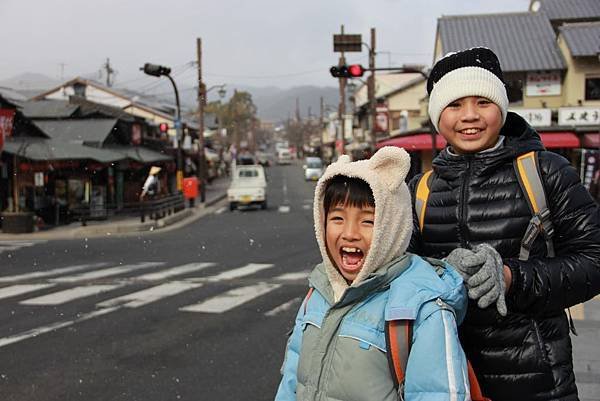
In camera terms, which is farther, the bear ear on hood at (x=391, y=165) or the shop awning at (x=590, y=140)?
the shop awning at (x=590, y=140)

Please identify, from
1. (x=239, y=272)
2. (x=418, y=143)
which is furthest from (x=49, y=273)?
(x=418, y=143)

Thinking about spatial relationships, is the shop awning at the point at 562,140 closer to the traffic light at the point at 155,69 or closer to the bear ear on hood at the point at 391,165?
the traffic light at the point at 155,69

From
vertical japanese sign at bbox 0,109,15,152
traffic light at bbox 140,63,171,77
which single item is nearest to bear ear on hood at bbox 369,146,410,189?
vertical japanese sign at bbox 0,109,15,152

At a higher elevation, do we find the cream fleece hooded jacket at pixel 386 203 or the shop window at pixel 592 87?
the shop window at pixel 592 87

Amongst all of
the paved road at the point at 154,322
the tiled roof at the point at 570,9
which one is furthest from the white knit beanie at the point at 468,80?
the tiled roof at the point at 570,9

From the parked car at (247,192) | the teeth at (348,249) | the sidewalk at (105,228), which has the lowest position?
the sidewalk at (105,228)

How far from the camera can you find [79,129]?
92.6ft

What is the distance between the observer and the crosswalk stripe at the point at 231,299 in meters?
8.49

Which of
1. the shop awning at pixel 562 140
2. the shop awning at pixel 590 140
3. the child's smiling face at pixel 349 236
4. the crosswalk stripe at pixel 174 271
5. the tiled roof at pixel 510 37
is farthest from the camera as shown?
the tiled roof at pixel 510 37

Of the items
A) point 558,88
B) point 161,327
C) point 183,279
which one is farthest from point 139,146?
point 161,327

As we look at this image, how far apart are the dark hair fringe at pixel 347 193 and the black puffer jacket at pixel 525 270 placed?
336 mm

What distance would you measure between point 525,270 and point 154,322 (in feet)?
21.4

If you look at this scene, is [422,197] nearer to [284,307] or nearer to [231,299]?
[284,307]

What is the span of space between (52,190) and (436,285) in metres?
24.9
